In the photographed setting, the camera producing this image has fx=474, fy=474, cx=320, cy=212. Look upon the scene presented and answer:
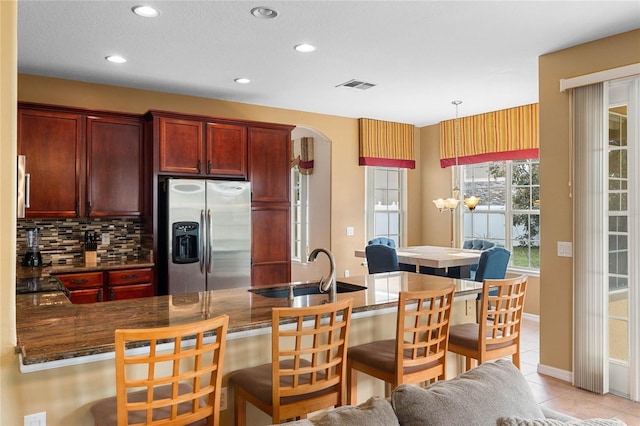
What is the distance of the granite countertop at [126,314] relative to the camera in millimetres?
1868

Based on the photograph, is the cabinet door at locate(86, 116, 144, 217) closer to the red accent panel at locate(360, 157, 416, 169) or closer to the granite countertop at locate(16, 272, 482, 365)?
the granite countertop at locate(16, 272, 482, 365)

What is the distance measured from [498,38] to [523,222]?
339 centimetres

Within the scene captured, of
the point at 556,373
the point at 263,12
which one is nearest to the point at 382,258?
the point at 556,373

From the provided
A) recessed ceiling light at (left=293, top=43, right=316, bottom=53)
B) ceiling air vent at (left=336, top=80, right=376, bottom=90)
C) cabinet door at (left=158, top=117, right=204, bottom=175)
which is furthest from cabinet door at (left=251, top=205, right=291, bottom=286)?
recessed ceiling light at (left=293, top=43, right=316, bottom=53)

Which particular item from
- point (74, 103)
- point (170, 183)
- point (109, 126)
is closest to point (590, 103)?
point (170, 183)

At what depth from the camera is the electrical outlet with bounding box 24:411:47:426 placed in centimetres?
192

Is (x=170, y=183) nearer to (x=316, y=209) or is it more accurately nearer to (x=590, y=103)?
(x=316, y=209)

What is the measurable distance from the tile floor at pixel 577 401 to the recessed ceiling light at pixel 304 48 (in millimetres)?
3232

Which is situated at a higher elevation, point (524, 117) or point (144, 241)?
point (524, 117)

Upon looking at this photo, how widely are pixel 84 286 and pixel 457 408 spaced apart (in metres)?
3.81

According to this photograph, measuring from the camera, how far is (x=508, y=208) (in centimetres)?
655

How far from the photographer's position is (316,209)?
→ 7.12 metres

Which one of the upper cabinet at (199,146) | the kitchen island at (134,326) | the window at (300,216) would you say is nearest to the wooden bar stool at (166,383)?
the kitchen island at (134,326)

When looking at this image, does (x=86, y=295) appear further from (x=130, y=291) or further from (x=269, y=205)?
Answer: (x=269, y=205)
